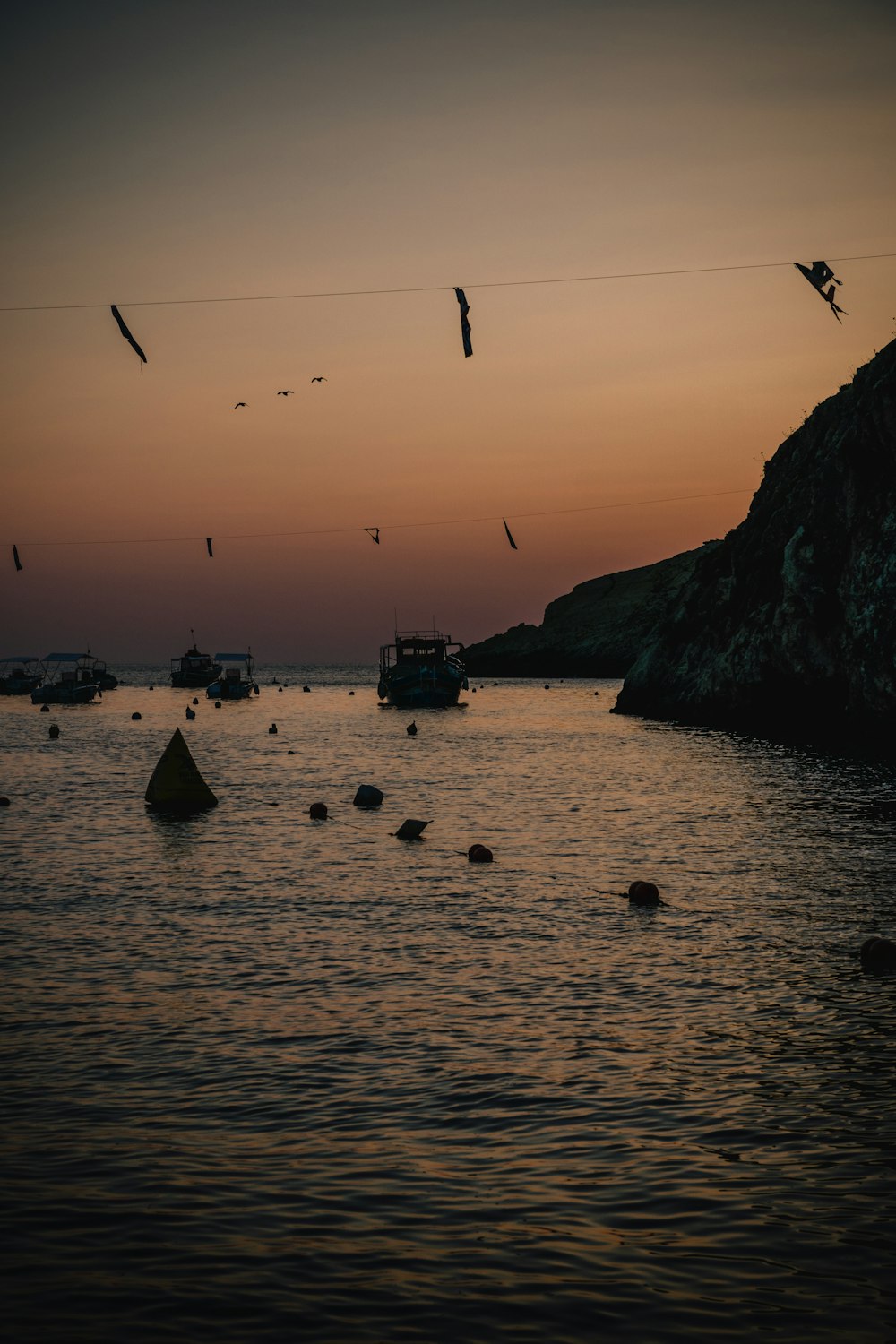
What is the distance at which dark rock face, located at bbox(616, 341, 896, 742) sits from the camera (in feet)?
154

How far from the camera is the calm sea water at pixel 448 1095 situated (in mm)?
7098

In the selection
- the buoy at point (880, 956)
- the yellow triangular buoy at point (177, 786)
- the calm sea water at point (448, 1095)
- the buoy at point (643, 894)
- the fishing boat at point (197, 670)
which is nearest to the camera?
the calm sea water at point (448, 1095)

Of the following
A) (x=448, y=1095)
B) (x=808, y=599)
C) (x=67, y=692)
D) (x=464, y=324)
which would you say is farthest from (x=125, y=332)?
(x=67, y=692)

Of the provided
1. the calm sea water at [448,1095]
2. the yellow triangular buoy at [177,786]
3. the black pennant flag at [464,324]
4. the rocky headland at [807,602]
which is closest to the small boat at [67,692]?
the rocky headland at [807,602]

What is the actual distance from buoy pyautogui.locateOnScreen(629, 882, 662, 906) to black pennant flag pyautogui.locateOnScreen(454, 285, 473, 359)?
1110 centimetres

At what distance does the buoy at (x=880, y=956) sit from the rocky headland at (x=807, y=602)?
1232 inches

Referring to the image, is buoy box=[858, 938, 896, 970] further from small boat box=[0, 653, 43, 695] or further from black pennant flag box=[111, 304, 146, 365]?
small boat box=[0, 653, 43, 695]

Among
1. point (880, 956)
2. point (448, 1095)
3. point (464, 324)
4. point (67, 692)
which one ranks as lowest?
point (880, 956)

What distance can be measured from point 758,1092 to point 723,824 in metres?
20.1

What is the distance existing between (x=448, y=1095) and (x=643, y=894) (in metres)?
9.62

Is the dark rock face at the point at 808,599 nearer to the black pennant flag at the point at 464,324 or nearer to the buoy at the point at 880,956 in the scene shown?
the black pennant flag at the point at 464,324

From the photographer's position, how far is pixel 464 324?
24.6 metres

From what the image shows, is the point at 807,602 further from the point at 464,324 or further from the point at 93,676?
the point at 93,676

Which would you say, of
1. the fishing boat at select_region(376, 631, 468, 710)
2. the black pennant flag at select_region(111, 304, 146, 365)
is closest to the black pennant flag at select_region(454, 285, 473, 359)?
the black pennant flag at select_region(111, 304, 146, 365)
